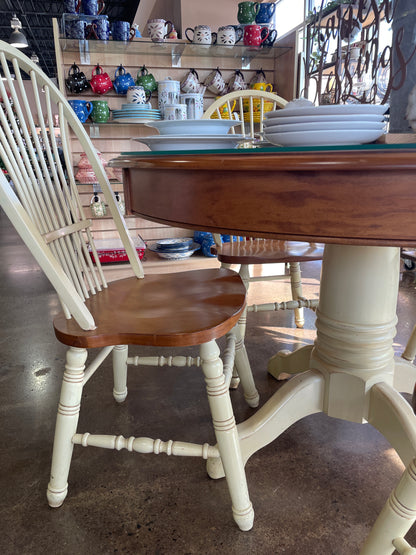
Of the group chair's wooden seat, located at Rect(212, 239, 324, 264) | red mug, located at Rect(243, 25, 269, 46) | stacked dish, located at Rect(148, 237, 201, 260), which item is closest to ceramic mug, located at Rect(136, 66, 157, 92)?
red mug, located at Rect(243, 25, 269, 46)

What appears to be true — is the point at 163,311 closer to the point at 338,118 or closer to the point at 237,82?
the point at 338,118

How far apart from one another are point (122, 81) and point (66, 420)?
2347 millimetres

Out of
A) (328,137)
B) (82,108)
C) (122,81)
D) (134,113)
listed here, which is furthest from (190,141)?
(122,81)

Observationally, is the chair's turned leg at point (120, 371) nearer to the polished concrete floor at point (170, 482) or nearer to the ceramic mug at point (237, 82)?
the polished concrete floor at point (170, 482)

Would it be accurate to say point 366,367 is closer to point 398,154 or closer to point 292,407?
point 292,407

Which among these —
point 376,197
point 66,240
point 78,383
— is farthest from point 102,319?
point 376,197

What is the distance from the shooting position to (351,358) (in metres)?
1.10

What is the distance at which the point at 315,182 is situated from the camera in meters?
0.54

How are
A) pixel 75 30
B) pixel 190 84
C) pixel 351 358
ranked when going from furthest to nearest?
pixel 190 84
pixel 75 30
pixel 351 358

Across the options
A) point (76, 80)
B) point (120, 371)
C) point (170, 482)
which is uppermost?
point (76, 80)

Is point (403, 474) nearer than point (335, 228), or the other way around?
point (335, 228)

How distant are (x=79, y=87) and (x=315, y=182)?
2.59m

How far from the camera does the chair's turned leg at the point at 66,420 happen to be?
953 mm

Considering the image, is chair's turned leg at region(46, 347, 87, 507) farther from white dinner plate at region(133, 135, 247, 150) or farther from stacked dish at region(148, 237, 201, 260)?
stacked dish at region(148, 237, 201, 260)
